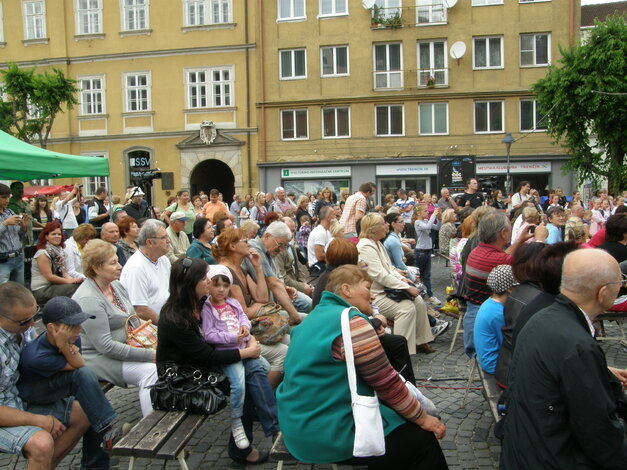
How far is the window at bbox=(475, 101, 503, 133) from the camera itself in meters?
26.6

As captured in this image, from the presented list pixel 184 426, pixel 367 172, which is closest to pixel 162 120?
pixel 367 172

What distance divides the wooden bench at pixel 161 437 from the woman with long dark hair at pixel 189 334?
14.4 inches

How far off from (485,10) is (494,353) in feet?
83.8

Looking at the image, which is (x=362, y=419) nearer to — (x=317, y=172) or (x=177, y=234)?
(x=177, y=234)

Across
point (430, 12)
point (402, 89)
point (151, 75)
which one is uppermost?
point (430, 12)

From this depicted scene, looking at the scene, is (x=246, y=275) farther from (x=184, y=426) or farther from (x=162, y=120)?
(x=162, y=120)

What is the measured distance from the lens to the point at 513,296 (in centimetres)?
393

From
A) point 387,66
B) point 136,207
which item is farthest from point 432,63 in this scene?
point 136,207

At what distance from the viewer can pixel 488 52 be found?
26484 millimetres

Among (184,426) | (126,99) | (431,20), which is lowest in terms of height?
(184,426)

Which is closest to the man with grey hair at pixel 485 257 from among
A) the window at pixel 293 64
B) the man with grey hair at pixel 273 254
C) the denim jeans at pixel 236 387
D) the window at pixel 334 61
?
the man with grey hair at pixel 273 254

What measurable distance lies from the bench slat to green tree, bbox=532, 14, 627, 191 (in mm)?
20914

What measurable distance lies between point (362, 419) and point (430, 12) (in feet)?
88.8

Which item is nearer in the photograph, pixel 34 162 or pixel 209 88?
pixel 34 162
